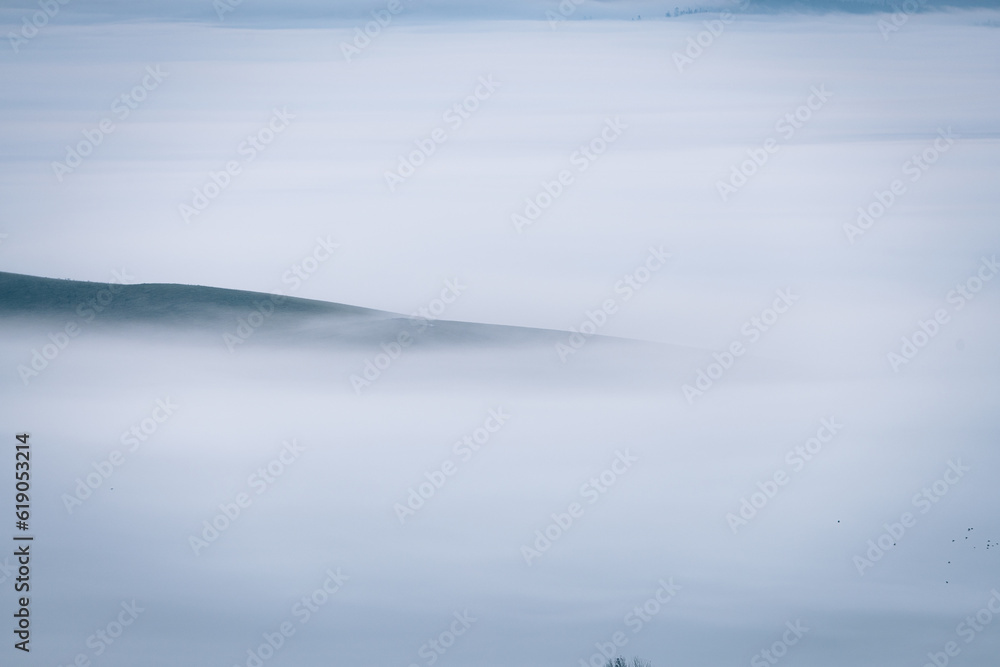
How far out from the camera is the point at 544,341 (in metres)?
9.05

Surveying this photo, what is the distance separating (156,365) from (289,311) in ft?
A: 3.85

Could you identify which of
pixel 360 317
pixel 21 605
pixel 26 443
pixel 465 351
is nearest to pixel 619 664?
pixel 21 605

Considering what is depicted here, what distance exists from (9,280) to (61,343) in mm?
1644

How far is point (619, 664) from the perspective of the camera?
4.98 metres

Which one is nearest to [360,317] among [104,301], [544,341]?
[544,341]

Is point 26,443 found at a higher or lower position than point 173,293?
lower

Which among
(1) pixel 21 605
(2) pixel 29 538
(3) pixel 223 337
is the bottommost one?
(1) pixel 21 605

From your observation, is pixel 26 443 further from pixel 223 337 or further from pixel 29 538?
pixel 223 337

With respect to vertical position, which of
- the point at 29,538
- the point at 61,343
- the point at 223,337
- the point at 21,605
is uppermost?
the point at 223,337

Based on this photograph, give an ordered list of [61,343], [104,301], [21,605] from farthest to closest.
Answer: [104,301], [61,343], [21,605]

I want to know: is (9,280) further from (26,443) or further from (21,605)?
(21,605)

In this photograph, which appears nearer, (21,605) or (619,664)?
(619,664)

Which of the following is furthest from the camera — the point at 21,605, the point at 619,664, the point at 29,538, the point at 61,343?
the point at 61,343

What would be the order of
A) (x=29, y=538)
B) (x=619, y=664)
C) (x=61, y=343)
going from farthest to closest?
(x=61, y=343) → (x=29, y=538) → (x=619, y=664)
